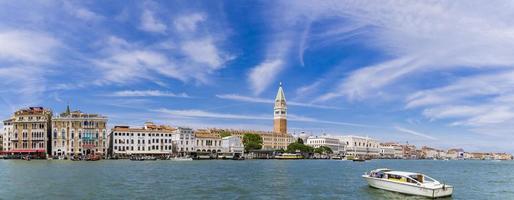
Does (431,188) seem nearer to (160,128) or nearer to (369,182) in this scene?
(369,182)

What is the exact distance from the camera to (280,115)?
165 m

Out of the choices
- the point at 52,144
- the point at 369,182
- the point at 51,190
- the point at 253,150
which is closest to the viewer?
the point at 51,190

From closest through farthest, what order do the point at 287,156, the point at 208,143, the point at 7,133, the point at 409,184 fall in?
the point at 409,184 < the point at 7,133 < the point at 208,143 < the point at 287,156

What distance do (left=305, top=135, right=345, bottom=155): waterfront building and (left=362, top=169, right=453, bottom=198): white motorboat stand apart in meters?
147

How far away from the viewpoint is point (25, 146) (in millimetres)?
95062

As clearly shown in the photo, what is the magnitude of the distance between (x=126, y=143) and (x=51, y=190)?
A: 72.9m

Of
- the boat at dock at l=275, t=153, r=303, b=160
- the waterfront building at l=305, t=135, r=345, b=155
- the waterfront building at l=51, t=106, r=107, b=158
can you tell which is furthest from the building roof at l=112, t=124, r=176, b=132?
the waterfront building at l=305, t=135, r=345, b=155

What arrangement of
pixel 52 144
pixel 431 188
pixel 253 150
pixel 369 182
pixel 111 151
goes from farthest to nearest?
pixel 253 150, pixel 111 151, pixel 52 144, pixel 369 182, pixel 431 188

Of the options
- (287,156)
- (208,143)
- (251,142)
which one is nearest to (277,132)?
(251,142)

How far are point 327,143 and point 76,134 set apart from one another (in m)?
104

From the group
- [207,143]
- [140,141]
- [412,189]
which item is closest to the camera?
[412,189]

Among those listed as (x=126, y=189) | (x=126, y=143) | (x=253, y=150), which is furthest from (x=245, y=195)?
(x=253, y=150)

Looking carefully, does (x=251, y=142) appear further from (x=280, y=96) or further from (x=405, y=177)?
(x=405, y=177)

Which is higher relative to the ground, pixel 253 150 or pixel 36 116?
pixel 36 116
